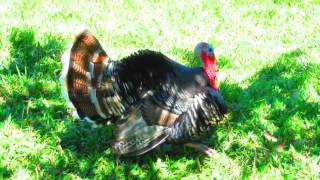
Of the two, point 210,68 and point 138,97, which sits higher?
point 210,68

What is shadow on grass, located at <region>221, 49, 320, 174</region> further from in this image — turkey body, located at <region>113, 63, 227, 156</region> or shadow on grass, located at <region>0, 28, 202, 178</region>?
shadow on grass, located at <region>0, 28, 202, 178</region>

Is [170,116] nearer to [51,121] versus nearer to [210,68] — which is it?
[210,68]

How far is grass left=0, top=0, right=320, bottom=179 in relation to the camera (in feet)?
14.5

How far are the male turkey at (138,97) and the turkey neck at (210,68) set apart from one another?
12 centimetres

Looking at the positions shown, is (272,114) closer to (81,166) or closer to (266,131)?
(266,131)

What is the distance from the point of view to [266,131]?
4934 millimetres

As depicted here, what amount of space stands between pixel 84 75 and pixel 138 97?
0.50 m

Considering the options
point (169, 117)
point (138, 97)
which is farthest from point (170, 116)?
point (138, 97)

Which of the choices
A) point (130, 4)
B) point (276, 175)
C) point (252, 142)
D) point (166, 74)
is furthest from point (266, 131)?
point (130, 4)

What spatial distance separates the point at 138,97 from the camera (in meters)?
4.44

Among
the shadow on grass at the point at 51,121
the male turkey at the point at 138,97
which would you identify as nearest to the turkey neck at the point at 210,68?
the male turkey at the point at 138,97

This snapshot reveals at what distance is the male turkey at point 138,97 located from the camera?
427cm

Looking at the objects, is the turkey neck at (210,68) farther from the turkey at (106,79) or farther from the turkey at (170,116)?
the turkey at (106,79)

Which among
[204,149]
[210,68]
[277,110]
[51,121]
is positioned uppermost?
[210,68]
